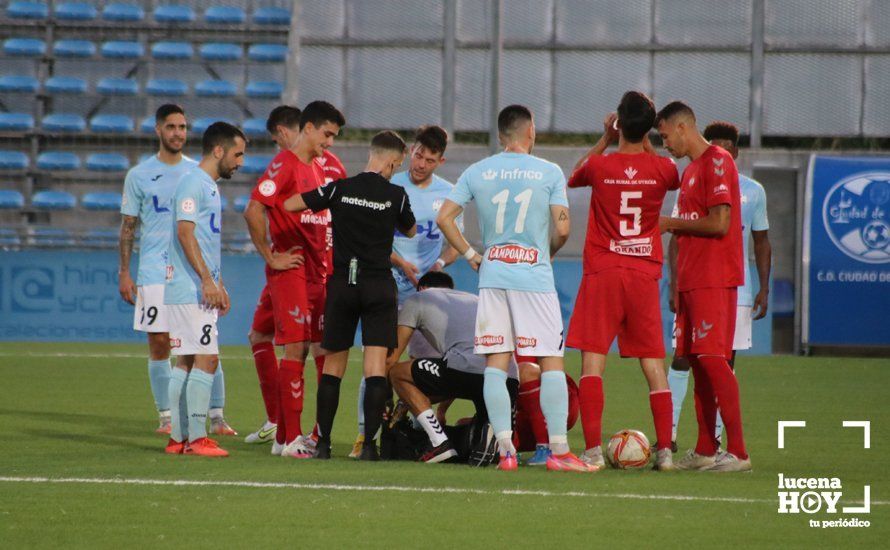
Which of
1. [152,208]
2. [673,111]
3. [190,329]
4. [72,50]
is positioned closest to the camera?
[673,111]

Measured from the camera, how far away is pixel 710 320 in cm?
771

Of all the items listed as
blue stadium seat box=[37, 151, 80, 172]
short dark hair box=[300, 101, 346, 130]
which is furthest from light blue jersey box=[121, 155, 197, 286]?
blue stadium seat box=[37, 151, 80, 172]

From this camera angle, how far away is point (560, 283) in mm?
18359

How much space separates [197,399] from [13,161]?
53.8 ft

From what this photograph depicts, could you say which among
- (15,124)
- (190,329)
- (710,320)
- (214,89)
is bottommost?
(190,329)

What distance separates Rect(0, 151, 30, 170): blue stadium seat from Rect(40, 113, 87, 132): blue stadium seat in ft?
2.63

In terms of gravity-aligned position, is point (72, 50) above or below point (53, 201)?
above

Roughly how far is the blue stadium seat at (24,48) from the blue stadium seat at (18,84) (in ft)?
1.84

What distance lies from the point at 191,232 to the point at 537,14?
17559mm

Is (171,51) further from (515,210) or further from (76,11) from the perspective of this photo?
(515,210)

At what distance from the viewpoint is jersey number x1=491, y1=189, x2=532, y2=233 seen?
25.1ft

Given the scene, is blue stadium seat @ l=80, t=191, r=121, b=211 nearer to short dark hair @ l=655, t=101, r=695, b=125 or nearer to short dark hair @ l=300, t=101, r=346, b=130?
short dark hair @ l=300, t=101, r=346, b=130

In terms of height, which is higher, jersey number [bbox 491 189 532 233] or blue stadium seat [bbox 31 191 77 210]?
blue stadium seat [bbox 31 191 77 210]

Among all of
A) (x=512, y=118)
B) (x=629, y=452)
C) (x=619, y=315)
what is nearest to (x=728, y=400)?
(x=629, y=452)
